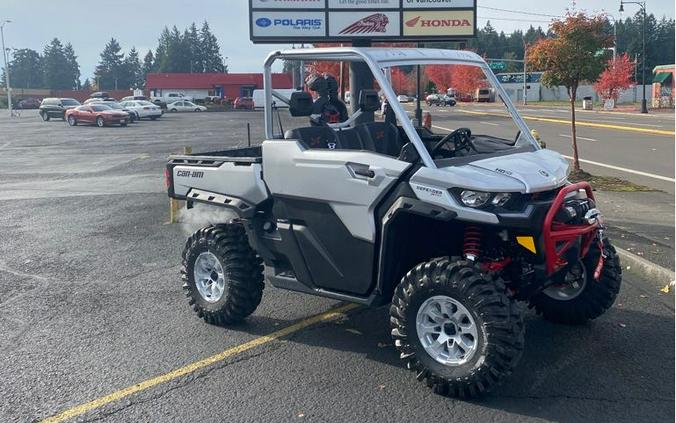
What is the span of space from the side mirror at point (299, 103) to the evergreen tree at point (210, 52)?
154m

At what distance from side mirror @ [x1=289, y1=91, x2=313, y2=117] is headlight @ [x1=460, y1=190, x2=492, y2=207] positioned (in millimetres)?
1701

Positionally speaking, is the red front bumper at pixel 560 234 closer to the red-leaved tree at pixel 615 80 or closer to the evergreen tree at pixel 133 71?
the red-leaved tree at pixel 615 80

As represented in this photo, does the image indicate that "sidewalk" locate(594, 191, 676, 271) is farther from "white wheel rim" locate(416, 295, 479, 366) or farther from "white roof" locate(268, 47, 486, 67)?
"white wheel rim" locate(416, 295, 479, 366)

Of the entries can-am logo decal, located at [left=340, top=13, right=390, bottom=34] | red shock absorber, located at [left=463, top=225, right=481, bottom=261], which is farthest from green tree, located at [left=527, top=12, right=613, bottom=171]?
red shock absorber, located at [left=463, top=225, right=481, bottom=261]

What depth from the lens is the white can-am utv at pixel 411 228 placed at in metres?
4.64

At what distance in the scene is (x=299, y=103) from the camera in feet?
19.0

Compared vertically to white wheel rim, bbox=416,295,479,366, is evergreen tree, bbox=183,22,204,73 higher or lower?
higher

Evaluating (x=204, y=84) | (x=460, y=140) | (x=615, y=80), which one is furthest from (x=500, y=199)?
(x=204, y=84)

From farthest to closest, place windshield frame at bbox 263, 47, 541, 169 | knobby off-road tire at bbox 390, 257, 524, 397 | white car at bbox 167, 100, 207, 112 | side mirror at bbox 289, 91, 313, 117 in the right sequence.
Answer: white car at bbox 167, 100, 207, 112
side mirror at bbox 289, 91, 313, 117
windshield frame at bbox 263, 47, 541, 169
knobby off-road tire at bbox 390, 257, 524, 397

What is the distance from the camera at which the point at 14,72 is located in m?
165

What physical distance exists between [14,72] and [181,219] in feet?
569

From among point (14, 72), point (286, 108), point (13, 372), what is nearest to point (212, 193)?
point (286, 108)

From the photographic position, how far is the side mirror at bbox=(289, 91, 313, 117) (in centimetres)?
577

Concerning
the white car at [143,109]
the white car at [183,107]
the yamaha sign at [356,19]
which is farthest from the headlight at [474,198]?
the white car at [183,107]
